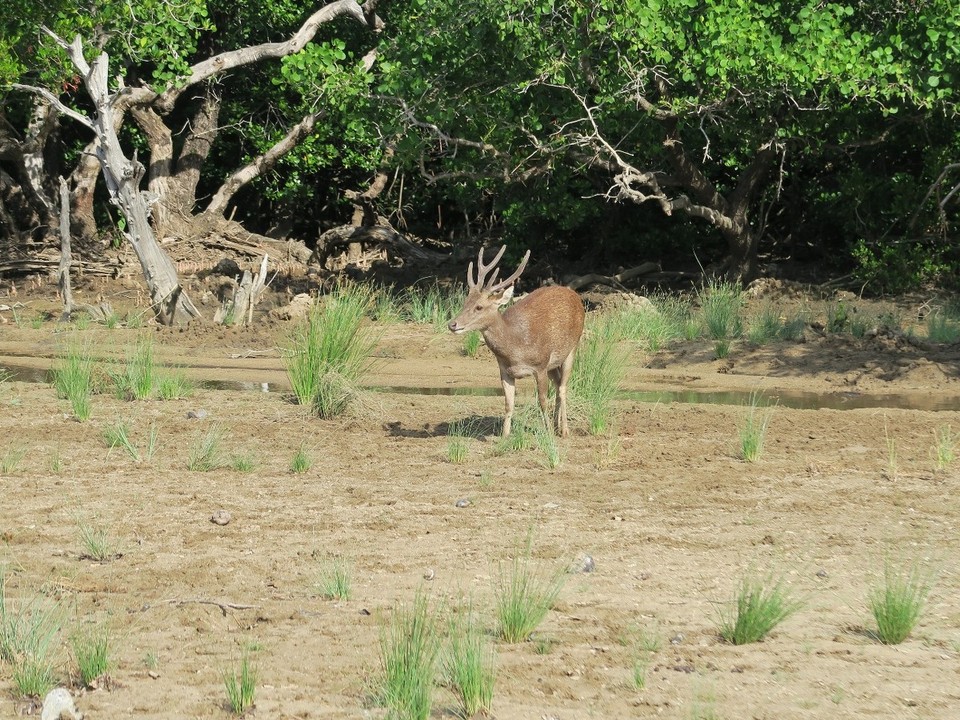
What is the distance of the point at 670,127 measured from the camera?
1812cm

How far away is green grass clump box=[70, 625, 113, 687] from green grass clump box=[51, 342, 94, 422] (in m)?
5.89

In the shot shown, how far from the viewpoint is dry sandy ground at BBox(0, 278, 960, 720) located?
17.0ft

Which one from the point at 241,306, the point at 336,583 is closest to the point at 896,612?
the point at 336,583

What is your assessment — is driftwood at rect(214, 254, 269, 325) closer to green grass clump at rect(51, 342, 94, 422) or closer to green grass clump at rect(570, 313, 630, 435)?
green grass clump at rect(51, 342, 94, 422)

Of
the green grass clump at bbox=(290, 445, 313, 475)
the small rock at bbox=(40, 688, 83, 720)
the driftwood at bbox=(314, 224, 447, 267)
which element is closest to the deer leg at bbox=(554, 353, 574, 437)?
the green grass clump at bbox=(290, 445, 313, 475)

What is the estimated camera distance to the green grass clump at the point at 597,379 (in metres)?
10.9

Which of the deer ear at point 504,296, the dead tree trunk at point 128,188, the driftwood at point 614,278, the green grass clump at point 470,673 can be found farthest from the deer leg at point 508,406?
the driftwood at point 614,278

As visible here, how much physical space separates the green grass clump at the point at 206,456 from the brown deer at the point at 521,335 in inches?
82.7

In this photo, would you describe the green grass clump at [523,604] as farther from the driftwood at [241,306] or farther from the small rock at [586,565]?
the driftwood at [241,306]

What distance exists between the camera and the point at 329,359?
1172cm

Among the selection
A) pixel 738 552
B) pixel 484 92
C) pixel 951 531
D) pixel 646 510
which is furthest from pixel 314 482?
pixel 484 92

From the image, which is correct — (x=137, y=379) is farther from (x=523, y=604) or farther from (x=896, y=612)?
(x=896, y=612)

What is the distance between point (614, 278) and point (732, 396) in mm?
7389

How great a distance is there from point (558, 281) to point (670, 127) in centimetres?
384
